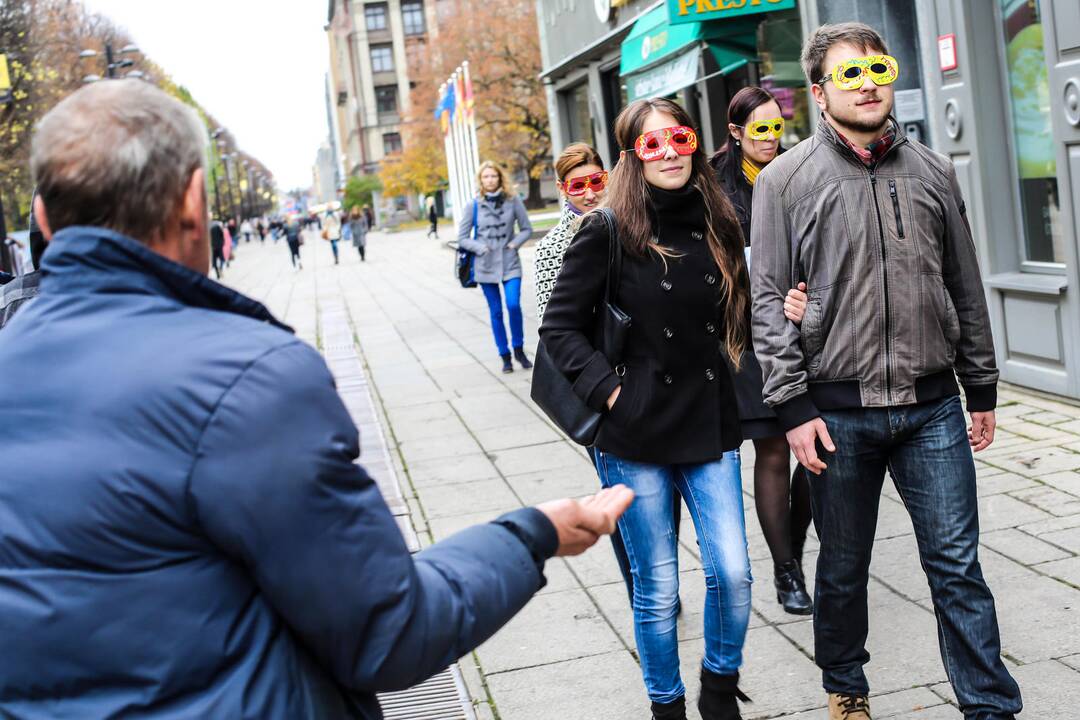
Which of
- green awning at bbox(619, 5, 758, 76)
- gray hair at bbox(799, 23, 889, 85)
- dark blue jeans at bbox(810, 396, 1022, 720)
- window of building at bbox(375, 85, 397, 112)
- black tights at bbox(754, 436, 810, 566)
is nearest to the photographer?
dark blue jeans at bbox(810, 396, 1022, 720)

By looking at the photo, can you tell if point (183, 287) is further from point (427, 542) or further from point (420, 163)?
point (420, 163)

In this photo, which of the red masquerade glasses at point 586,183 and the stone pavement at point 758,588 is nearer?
the stone pavement at point 758,588

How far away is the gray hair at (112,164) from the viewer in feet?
5.52

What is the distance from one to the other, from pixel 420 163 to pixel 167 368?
74.2m

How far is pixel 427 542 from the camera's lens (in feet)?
20.2

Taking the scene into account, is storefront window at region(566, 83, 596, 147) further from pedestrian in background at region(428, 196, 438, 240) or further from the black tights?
pedestrian in background at region(428, 196, 438, 240)

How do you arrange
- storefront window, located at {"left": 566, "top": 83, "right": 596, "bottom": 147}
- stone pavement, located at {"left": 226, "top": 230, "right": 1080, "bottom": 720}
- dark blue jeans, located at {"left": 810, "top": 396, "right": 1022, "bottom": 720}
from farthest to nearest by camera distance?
storefront window, located at {"left": 566, "top": 83, "right": 596, "bottom": 147} → stone pavement, located at {"left": 226, "top": 230, "right": 1080, "bottom": 720} → dark blue jeans, located at {"left": 810, "top": 396, "right": 1022, "bottom": 720}

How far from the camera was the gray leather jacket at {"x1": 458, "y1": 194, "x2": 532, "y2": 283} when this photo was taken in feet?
37.6

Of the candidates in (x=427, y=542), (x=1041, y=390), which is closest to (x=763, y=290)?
(x=427, y=542)

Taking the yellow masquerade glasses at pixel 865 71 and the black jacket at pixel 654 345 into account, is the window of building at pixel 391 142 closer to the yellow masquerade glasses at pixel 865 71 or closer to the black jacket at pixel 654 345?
the black jacket at pixel 654 345

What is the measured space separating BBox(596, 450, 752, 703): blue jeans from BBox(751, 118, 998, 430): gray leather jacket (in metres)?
0.29

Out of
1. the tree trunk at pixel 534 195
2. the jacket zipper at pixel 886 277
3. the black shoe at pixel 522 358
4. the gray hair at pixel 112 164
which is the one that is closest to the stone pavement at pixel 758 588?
the jacket zipper at pixel 886 277

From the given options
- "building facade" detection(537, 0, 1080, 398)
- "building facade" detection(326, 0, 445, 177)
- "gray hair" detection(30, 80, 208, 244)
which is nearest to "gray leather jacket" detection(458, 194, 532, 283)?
"building facade" detection(537, 0, 1080, 398)

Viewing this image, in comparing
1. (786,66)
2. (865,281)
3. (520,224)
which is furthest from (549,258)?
(786,66)
